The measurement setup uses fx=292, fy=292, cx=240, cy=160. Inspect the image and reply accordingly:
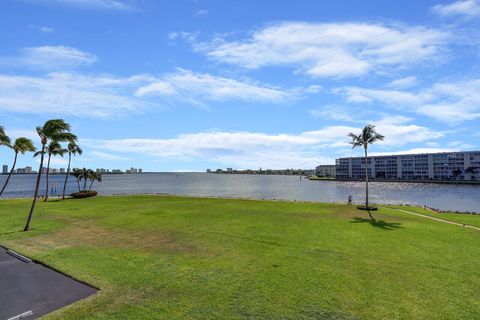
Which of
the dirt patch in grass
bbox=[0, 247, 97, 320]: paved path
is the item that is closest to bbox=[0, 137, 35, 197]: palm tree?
the dirt patch in grass

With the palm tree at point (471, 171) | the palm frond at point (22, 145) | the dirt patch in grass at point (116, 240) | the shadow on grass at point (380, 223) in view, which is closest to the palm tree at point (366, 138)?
the shadow on grass at point (380, 223)

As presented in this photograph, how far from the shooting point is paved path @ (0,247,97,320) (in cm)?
1051

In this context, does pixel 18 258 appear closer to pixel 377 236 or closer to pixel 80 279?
pixel 80 279

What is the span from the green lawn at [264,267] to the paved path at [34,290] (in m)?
0.65

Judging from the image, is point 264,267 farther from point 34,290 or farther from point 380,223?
point 380,223

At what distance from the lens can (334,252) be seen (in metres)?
17.2

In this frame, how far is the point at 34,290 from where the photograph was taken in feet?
39.8

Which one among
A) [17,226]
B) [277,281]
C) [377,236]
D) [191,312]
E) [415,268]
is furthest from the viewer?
[17,226]

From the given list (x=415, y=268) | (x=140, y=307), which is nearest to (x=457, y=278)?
(x=415, y=268)

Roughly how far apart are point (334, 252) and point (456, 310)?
282 inches

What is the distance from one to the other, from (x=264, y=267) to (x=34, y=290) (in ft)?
33.0

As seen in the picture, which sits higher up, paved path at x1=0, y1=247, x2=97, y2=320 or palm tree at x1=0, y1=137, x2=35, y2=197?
palm tree at x1=0, y1=137, x2=35, y2=197

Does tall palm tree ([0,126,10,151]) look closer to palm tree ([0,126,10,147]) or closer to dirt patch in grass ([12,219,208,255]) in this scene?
palm tree ([0,126,10,147])

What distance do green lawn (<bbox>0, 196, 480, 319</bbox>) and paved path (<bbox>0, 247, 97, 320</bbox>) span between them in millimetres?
645
